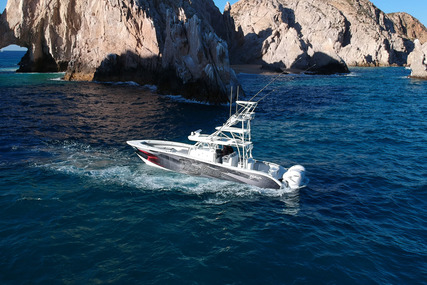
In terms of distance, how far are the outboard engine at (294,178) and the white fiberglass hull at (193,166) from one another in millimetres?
206

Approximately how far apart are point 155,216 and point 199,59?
3095cm

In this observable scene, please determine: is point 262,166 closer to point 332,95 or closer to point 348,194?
point 348,194

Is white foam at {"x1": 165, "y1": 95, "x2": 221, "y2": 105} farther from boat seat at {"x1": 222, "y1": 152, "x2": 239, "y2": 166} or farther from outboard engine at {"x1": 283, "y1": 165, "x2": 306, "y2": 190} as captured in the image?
outboard engine at {"x1": 283, "y1": 165, "x2": 306, "y2": 190}

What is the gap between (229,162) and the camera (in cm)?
1767

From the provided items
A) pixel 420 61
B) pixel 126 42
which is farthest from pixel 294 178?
pixel 420 61

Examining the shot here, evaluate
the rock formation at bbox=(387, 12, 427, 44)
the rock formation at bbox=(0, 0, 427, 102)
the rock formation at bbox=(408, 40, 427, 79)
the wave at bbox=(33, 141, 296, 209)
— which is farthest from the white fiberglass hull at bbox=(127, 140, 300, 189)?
the rock formation at bbox=(387, 12, 427, 44)

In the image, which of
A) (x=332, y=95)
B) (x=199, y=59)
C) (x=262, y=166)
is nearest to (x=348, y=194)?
(x=262, y=166)

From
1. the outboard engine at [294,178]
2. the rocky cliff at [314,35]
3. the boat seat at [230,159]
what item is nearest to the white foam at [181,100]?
the boat seat at [230,159]

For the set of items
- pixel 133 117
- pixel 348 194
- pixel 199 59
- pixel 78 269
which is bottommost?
pixel 78 269

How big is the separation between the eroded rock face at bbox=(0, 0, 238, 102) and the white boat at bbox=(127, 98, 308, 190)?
23.7 m

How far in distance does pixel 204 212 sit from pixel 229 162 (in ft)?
12.9

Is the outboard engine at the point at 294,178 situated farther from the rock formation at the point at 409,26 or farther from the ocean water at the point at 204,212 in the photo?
the rock formation at the point at 409,26

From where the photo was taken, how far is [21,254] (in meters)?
11.4

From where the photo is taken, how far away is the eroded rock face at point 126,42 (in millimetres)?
42344
